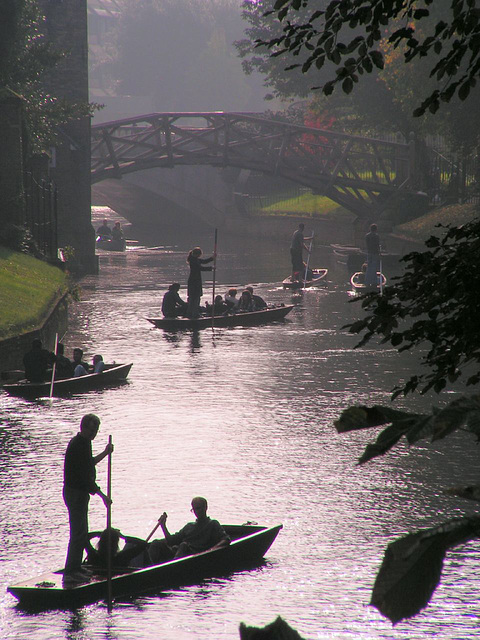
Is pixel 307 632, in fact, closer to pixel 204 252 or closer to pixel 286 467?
pixel 286 467

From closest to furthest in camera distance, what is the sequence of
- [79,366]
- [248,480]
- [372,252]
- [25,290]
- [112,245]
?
[248,480] → [79,366] → [25,290] → [372,252] → [112,245]

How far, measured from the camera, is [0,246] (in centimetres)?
3203

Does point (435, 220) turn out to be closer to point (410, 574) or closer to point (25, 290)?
point (25, 290)

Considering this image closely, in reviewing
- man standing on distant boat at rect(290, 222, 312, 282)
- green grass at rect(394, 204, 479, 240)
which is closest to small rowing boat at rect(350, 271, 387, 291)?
man standing on distant boat at rect(290, 222, 312, 282)

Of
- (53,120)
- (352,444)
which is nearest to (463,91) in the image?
(352,444)

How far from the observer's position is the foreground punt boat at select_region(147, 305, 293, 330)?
30578 mm

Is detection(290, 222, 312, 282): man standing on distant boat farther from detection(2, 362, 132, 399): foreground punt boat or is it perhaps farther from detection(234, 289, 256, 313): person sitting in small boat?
detection(2, 362, 132, 399): foreground punt boat

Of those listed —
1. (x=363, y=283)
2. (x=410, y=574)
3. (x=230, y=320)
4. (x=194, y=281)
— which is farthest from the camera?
(x=363, y=283)

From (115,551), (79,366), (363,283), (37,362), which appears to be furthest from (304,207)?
(115,551)

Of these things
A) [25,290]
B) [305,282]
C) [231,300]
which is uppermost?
[305,282]

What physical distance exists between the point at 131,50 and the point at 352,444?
125391 millimetres

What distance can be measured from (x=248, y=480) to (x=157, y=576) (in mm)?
4105

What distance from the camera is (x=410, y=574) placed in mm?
2424

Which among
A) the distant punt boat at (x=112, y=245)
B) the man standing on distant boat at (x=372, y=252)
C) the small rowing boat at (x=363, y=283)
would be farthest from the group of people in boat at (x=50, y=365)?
the distant punt boat at (x=112, y=245)
